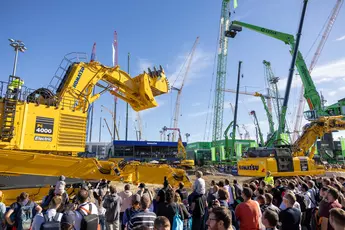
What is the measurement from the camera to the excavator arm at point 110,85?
386 inches

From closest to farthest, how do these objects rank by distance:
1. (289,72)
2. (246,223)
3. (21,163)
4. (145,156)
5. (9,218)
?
1. (246,223)
2. (9,218)
3. (21,163)
4. (289,72)
5. (145,156)

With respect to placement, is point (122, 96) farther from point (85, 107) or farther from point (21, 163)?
point (21, 163)

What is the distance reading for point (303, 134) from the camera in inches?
789

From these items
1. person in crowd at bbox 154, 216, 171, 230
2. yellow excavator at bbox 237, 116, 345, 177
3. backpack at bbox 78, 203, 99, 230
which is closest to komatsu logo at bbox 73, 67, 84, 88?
backpack at bbox 78, 203, 99, 230

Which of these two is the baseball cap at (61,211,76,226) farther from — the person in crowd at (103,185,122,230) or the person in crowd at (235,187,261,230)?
the person in crowd at (235,187,261,230)

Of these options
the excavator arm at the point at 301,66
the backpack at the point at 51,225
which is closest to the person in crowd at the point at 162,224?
the backpack at the point at 51,225

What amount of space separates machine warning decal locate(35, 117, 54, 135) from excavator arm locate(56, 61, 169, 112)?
1109 millimetres

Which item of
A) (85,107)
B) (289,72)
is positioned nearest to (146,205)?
(85,107)

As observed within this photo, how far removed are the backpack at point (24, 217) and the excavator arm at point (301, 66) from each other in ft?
99.9

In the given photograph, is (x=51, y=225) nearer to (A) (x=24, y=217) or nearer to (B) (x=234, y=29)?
(A) (x=24, y=217)

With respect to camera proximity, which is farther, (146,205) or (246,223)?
(246,223)

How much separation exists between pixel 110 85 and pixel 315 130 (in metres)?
17.5

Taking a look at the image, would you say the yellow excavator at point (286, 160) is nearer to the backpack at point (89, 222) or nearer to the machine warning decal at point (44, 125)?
the machine warning decal at point (44, 125)

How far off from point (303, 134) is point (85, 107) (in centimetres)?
1844
